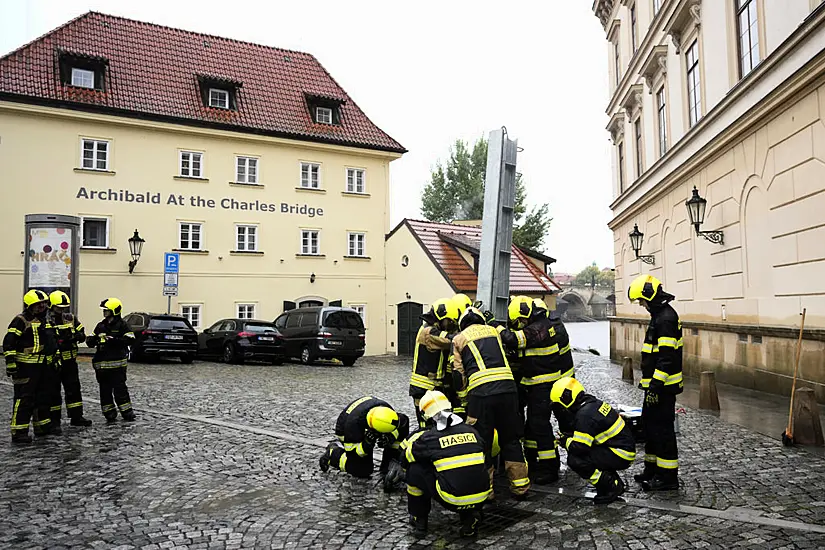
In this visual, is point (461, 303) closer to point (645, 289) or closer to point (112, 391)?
point (645, 289)

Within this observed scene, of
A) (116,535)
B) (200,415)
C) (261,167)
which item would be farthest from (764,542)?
(261,167)

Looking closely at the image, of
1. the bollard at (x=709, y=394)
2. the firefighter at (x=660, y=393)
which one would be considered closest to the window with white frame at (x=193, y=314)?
the bollard at (x=709, y=394)

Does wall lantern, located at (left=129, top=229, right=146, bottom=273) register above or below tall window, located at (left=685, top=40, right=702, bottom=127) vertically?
below

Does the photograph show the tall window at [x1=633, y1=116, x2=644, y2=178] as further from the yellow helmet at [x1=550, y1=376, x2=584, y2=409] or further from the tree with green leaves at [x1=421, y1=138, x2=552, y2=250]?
the tree with green leaves at [x1=421, y1=138, x2=552, y2=250]

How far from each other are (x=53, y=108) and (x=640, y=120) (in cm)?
2069

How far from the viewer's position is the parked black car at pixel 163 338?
19016 mm

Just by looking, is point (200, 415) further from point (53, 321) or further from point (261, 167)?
point (261, 167)

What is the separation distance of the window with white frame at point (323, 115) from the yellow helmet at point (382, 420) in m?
24.7

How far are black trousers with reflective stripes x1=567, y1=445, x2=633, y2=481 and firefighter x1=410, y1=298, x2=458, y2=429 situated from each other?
1669 millimetres

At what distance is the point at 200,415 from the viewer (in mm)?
10242

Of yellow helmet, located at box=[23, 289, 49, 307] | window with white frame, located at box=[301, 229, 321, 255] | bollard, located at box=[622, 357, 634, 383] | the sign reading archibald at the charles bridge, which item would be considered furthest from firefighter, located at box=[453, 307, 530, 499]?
window with white frame, located at box=[301, 229, 321, 255]

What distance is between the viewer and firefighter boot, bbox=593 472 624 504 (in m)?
5.75

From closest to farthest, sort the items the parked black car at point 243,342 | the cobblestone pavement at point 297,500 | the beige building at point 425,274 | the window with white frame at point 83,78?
the cobblestone pavement at point 297,500
the parked black car at point 243,342
the window with white frame at point 83,78
the beige building at point 425,274

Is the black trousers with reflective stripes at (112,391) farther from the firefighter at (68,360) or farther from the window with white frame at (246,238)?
the window with white frame at (246,238)
